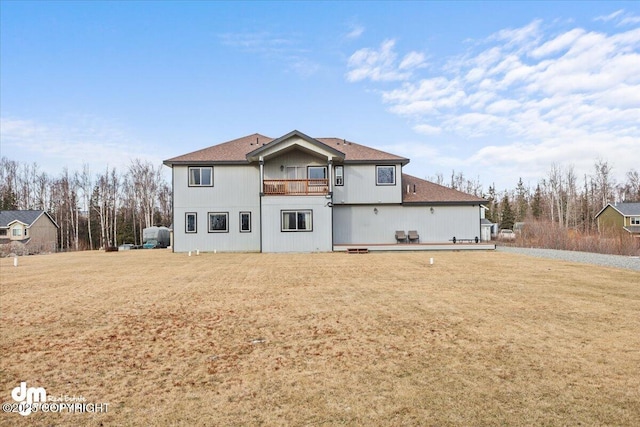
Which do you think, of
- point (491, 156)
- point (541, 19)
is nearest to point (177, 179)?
point (541, 19)

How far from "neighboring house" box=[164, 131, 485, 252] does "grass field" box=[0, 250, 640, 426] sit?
13.0 m

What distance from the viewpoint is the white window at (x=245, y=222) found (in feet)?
80.0

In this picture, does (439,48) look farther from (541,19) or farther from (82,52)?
(82,52)

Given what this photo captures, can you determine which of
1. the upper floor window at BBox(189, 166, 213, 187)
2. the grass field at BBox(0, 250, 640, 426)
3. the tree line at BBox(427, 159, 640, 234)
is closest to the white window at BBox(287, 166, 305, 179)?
the upper floor window at BBox(189, 166, 213, 187)

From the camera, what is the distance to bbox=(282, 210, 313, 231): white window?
23.0m

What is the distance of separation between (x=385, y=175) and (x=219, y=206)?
1123 centimetres

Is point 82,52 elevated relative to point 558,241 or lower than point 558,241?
elevated

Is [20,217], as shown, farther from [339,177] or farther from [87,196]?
[339,177]

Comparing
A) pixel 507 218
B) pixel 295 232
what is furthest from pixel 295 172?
pixel 507 218

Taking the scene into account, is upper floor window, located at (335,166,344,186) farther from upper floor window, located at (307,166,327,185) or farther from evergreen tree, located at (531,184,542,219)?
evergreen tree, located at (531,184,542,219)

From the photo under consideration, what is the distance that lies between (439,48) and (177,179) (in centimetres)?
1785

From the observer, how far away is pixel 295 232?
22953mm

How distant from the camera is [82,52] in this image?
878 inches

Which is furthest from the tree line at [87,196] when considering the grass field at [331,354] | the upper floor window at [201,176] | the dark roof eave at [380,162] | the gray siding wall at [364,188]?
the grass field at [331,354]
